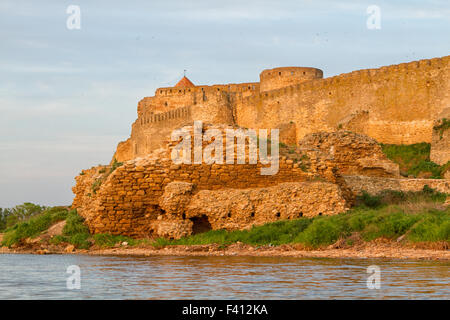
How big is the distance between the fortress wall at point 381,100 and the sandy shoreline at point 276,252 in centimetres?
2101

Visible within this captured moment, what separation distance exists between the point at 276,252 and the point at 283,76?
41207 millimetres

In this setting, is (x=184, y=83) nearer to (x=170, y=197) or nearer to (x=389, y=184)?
(x=389, y=184)

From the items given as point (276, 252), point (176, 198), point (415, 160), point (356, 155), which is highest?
point (356, 155)

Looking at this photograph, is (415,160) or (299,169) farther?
(415,160)

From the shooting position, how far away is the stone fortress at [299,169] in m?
14.5

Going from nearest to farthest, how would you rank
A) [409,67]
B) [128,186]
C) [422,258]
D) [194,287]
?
[194,287] < [422,258] < [128,186] < [409,67]

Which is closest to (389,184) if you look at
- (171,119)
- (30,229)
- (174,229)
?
(174,229)

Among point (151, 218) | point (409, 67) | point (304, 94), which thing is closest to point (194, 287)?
point (151, 218)

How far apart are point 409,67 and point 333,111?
229 inches

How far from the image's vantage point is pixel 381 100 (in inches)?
1367

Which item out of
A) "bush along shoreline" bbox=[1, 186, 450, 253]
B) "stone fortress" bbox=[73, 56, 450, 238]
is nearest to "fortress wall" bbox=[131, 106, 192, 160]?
"stone fortress" bbox=[73, 56, 450, 238]
